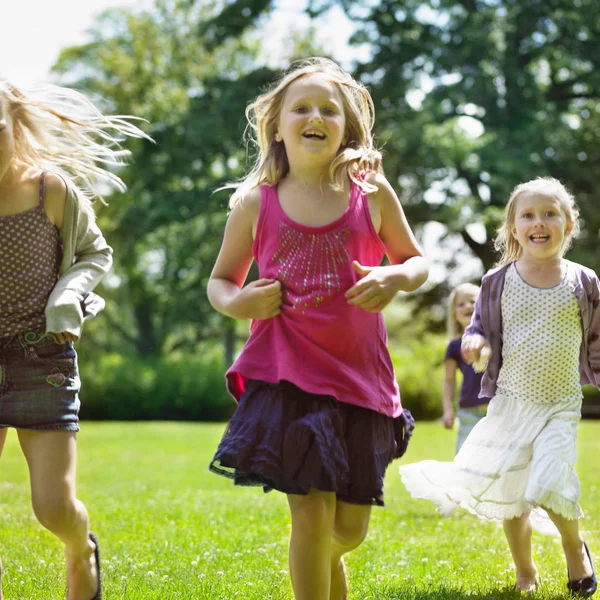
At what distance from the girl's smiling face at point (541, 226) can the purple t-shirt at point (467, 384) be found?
84.6 inches

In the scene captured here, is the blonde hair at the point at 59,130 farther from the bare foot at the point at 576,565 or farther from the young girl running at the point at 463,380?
the young girl running at the point at 463,380

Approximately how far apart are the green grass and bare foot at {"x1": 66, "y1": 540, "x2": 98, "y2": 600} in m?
0.48

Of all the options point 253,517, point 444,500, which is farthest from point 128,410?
Answer: point 444,500

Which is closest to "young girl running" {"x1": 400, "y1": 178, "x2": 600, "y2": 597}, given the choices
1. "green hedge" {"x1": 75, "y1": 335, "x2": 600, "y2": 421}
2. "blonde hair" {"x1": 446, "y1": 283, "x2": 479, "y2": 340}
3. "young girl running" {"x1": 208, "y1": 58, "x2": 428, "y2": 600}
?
"young girl running" {"x1": 208, "y1": 58, "x2": 428, "y2": 600}

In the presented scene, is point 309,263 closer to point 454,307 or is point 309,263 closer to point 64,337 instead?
point 64,337

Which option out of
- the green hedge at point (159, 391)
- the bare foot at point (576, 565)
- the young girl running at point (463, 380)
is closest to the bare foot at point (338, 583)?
the bare foot at point (576, 565)

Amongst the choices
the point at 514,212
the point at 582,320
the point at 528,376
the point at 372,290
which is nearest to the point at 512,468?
the point at 528,376

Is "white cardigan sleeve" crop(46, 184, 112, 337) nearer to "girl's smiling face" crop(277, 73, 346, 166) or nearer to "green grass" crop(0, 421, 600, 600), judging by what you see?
"girl's smiling face" crop(277, 73, 346, 166)

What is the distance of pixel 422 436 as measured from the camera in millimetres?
18078

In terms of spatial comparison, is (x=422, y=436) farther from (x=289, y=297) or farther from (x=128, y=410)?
(x=289, y=297)

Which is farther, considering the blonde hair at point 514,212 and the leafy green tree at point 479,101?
the leafy green tree at point 479,101

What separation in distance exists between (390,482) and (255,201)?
7.96 metres

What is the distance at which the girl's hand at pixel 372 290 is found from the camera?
3207 mm

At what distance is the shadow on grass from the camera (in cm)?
417
